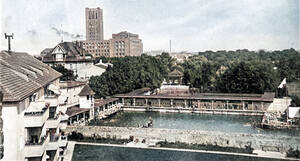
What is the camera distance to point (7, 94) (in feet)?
25.7

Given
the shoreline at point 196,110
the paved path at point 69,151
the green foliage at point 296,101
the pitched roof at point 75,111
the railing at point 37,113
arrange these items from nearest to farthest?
the railing at point 37,113
the paved path at point 69,151
the pitched roof at point 75,111
the green foliage at point 296,101
the shoreline at point 196,110

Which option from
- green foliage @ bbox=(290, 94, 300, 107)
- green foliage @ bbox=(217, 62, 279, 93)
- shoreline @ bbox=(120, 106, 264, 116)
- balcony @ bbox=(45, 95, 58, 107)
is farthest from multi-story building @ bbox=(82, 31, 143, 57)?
balcony @ bbox=(45, 95, 58, 107)

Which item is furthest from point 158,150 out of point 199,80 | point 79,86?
point 199,80

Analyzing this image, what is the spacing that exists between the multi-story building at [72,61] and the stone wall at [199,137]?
732 inches

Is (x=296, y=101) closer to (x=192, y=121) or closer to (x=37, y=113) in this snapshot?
(x=192, y=121)

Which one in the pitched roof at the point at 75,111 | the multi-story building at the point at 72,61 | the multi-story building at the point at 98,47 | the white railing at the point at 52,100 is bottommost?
the pitched roof at the point at 75,111

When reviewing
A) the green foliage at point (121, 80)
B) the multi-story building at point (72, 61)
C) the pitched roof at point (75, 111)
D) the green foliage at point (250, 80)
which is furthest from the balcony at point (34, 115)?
the green foliage at point (250, 80)

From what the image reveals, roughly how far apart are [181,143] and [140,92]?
16.8 m

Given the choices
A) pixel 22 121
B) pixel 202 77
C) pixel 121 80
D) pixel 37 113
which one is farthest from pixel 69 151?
pixel 202 77

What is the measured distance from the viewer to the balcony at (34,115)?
9376 millimetres

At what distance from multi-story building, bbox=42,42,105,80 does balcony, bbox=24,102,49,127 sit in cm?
2651

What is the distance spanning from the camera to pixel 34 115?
9500 mm

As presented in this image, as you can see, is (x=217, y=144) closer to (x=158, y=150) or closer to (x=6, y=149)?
(x=158, y=150)

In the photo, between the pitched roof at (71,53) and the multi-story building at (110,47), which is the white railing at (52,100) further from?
the multi-story building at (110,47)
